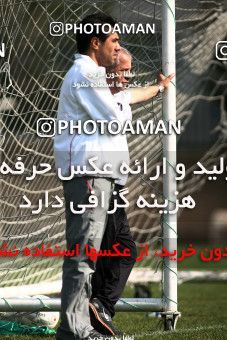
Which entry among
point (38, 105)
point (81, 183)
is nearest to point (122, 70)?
point (81, 183)

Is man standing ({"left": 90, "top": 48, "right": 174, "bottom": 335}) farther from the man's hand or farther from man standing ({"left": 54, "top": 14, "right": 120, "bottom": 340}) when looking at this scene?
the man's hand

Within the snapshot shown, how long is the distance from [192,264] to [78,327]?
39.1 ft

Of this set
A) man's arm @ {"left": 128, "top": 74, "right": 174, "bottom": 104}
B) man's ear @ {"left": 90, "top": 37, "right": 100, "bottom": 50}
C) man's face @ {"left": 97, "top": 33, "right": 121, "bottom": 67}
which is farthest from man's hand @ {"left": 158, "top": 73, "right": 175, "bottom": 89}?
man's ear @ {"left": 90, "top": 37, "right": 100, "bottom": 50}

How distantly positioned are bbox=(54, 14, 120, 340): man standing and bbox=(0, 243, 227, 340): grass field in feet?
2.60

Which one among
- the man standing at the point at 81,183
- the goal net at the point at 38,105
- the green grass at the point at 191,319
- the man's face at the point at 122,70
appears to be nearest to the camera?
the man standing at the point at 81,183

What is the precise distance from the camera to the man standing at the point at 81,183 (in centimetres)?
525

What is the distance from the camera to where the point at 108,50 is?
5656mm

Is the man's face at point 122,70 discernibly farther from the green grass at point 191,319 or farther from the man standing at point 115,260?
the green grass at point 191,319

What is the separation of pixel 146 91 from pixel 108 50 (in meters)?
0.45

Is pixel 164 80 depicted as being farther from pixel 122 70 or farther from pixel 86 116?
pixel 86 116

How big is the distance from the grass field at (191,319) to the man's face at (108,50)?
1469 millimetres

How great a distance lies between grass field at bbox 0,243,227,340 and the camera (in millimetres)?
6223

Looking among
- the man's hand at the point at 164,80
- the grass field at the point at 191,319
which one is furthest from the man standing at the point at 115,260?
the man's hand at the point at 164,80

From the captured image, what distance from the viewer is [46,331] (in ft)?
21.9
